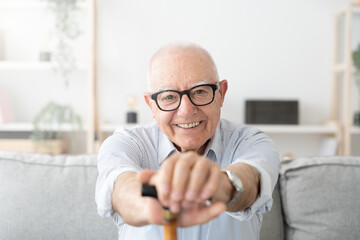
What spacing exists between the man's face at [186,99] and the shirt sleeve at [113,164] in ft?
0.38

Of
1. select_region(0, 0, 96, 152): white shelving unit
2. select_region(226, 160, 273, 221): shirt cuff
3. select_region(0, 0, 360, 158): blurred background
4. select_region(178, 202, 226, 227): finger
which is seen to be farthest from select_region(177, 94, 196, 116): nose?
select_region(0, 0, 360, 158): blurred background

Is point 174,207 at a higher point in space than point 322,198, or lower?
higher

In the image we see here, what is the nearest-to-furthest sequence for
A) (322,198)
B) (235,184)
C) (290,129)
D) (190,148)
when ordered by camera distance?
(235,184), (190,148), (322,198), (290,129)

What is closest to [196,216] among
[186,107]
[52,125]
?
[186,107]

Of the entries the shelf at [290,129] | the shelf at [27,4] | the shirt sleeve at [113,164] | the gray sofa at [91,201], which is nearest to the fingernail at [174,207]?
the shirt sleeve at [113,164]

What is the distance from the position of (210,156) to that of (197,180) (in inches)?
29.2

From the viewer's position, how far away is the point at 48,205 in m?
1.43

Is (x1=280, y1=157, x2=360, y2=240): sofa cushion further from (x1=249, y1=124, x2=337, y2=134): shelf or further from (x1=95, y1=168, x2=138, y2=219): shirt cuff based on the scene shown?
(x1=249, y1=124, x2=337, y2=134): shelf

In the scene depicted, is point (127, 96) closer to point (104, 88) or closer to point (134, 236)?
point (104, 88)

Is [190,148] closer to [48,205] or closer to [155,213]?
[48,205]

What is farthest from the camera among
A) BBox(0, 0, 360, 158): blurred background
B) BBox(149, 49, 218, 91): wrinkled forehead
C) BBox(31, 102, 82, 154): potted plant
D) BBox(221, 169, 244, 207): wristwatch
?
BBox(0, 0, 360, 158): blurred background

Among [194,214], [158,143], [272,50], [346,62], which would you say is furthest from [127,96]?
[194,214]

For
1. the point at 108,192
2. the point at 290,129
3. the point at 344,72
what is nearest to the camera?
the point at 108,192

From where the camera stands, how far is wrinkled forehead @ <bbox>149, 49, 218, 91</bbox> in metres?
1.25
